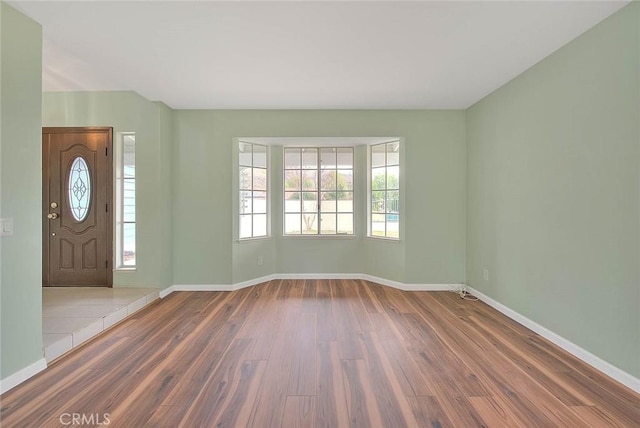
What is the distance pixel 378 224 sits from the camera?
4.80m

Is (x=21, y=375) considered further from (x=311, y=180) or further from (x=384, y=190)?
(x=384, y=190)

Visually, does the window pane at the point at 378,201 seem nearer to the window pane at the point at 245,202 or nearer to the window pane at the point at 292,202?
the window pane at the point at 292,202

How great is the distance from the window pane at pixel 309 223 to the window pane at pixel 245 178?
1030 mm

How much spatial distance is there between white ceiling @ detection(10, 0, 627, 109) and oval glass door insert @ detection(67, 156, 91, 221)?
99 cm

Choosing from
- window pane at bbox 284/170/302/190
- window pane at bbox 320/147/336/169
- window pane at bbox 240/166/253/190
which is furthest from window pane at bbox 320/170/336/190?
window pane at bbox 240/166/253/190

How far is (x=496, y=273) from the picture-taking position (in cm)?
360

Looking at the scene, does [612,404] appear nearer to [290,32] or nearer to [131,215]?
[290,32]

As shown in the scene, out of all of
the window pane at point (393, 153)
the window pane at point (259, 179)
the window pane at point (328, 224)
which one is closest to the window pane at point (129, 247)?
the window pane at point (259, 179)

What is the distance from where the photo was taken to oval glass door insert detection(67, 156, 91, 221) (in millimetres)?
4047

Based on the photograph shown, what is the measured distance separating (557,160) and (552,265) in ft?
3.05

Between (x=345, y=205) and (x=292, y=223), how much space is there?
0.92 m

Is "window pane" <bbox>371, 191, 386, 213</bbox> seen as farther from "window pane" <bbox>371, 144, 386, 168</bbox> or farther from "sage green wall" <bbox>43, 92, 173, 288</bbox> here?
"sage green wall" <bbox>43, 92, 173, 288</bbox>

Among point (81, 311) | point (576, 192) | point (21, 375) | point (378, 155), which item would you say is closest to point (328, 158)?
point (378, 155)

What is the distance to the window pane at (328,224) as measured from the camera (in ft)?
16.4
